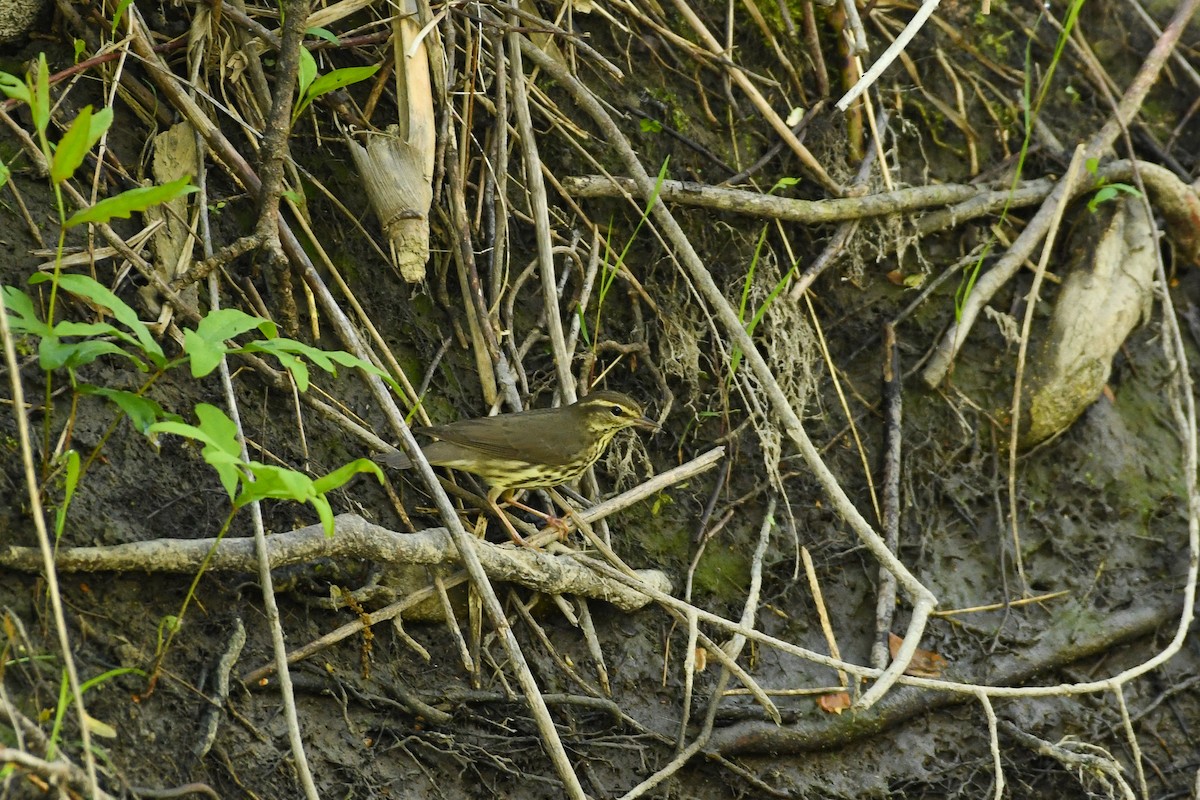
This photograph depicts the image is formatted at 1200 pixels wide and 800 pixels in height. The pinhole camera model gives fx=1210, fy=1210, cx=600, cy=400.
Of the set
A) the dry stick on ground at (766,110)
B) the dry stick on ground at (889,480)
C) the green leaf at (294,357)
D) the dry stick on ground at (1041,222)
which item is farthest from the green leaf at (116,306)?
the dry stick on ground at (1041,222)

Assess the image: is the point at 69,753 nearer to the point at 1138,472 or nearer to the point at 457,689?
the point at 457,689

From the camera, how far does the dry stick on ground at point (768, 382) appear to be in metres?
3.90

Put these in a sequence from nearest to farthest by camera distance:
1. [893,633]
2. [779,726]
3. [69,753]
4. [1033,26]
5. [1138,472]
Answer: [69,753], [779,726], [893,633], [1138,472], [1033,26]

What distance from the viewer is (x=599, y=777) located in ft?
13.5

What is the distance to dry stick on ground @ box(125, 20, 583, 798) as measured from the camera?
3.54 metres

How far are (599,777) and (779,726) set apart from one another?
0.71 meters

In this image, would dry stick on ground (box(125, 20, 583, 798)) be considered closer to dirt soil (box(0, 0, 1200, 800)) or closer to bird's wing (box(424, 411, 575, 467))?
dirt soil (box(0, 0, 1200, 800))

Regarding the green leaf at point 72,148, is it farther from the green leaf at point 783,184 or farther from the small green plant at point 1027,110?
the small green plant at point 1027,110

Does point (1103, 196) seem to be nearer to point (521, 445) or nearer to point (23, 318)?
point (521, 445)

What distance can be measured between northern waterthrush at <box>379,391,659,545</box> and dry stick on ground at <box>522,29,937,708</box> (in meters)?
0.63

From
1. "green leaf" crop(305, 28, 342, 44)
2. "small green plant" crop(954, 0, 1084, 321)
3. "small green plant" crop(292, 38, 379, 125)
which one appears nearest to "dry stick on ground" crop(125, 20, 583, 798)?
"small green plant" crop(292, 38, 379, 125)

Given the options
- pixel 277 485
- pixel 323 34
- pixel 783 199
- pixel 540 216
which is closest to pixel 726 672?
pixel 540 216

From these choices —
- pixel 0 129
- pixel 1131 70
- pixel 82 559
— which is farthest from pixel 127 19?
pixel 1131 70

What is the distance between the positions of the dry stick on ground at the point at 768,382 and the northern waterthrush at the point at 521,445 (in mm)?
631
